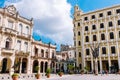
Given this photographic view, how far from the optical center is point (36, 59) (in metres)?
39.4

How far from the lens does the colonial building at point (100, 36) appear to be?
39062 millimetres

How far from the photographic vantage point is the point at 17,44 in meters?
34.2

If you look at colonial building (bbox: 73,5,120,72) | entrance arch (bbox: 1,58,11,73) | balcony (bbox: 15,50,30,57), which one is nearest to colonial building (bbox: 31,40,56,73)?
balcony (bbox: 15,50,30,57)

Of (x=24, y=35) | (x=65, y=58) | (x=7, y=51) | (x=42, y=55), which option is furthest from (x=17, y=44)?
(x=65, y=58)

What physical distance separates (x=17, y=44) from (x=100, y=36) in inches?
843

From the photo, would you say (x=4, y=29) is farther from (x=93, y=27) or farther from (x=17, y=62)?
(x=93, y=27)

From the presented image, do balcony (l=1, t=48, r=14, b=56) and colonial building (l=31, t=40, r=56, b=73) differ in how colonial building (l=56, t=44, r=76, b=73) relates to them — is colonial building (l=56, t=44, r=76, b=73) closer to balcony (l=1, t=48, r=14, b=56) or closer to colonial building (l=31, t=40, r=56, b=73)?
colonial building (l=31, t=40, r=56, b=73)

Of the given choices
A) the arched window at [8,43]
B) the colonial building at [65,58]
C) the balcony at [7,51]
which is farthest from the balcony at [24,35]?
the colonial building at [65,58]

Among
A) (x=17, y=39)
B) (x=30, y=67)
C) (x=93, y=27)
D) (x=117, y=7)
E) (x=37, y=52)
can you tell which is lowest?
(x=30, y=67)

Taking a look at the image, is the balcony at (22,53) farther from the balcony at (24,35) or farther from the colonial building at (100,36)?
the colonial building at (100,36)

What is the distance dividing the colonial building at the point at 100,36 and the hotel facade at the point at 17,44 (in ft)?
36.2

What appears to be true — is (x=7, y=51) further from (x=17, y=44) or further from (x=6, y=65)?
(x=6, y=65)

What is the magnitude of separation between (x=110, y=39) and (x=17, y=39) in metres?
22.9

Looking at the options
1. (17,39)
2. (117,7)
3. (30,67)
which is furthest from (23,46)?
(117,7)
